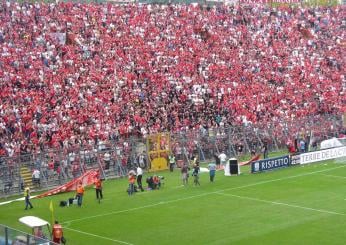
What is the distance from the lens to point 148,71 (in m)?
52.3

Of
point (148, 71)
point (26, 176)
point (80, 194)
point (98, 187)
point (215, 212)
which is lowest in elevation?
point (215, 212)

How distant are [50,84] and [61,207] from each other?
1503cm

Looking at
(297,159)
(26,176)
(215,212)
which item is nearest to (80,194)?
(26,176)

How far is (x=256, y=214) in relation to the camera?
1212 inches

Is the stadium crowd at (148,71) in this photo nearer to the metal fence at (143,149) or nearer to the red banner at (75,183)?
the metal fence at (143,149)

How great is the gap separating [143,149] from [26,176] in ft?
26.9

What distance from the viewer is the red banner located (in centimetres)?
3656

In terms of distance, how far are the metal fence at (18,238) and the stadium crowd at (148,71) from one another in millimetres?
19808

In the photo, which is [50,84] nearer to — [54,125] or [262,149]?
[54,125]

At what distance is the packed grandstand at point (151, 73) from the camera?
4412 cm

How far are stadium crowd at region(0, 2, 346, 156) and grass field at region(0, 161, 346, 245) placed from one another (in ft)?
22.9

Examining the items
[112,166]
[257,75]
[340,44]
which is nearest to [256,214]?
[112,166]

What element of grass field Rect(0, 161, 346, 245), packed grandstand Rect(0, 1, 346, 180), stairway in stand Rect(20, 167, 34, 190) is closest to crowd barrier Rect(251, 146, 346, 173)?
grass field Rect(0, 161, 346, 245)

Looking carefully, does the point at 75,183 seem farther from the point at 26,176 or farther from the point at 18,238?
the point at 18,238
